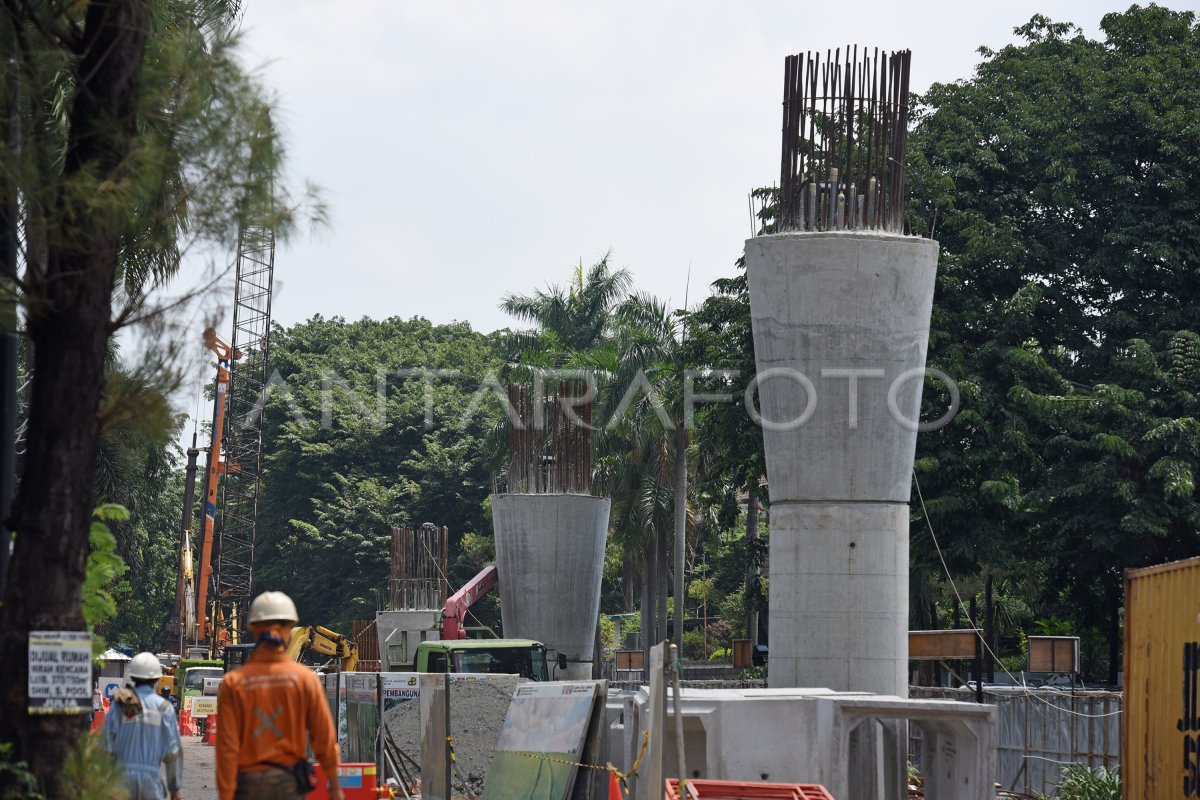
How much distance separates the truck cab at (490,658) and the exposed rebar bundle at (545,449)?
880cm

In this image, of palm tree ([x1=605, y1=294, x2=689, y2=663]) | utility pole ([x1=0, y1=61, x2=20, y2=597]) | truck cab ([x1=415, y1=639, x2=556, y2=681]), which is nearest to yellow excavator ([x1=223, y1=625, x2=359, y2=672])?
truck cab ([x1=415, y1=639, x2=556, y2=681])

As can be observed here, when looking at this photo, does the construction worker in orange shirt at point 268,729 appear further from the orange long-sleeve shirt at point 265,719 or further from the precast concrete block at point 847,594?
the precast concrete block at point 847,594

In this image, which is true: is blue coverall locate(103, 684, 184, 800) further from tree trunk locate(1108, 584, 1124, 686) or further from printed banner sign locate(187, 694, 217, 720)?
printed banner sign locate(187, 694, 217, 720)

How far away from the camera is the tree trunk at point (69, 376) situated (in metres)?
8.48

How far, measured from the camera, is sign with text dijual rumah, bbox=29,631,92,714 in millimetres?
8406

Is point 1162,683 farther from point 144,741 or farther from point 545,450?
point 545,450

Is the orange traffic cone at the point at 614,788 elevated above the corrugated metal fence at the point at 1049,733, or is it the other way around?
the orange traffic cone at the point at 614,788

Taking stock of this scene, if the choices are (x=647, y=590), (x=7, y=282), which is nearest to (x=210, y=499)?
(x=647, y=590)

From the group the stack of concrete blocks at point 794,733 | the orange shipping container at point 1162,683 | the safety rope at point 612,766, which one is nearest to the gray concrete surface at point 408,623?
the safety rope at point 612,766

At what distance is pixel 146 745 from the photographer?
421 inches

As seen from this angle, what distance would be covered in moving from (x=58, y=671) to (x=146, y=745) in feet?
7.80

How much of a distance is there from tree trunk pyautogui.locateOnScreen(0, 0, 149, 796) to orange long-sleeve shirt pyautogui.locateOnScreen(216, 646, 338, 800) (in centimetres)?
100

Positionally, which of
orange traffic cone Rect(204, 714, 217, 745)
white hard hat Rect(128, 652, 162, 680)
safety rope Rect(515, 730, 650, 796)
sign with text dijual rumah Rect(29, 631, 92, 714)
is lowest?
orange traffic cone Rect(204, 714, 217, 745)

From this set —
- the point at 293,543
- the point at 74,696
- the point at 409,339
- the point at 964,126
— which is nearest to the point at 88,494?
the point at 74,696
